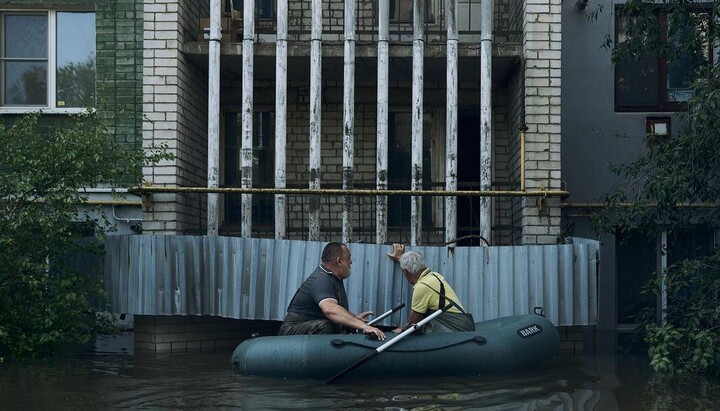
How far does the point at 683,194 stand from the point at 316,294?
4.49 metres

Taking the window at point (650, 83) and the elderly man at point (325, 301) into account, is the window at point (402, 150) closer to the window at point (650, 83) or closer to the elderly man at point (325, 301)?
the window at point (650, 83)

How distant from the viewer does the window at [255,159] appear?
53.5 feet

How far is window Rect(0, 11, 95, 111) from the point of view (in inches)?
590

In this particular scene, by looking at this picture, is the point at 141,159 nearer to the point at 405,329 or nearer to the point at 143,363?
the point at 143,363

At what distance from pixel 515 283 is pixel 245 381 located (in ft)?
12.0

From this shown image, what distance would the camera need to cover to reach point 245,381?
11.0 meters

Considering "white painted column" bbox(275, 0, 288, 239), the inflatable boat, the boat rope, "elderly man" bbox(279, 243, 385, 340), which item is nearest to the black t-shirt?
"elderly man" bbox(279, 243, 385, 340)

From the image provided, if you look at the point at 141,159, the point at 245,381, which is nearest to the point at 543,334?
the point at 245,381

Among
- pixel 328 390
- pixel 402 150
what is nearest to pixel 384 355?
pixel 328 390

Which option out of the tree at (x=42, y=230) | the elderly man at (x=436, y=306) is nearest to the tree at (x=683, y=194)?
the elderly man at (x=436, y=306)

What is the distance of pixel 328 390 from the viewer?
10.4 metres

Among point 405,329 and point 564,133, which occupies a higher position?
point 564,133

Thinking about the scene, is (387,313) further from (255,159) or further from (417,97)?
(255,159)

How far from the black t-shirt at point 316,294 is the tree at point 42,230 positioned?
8.59ft
